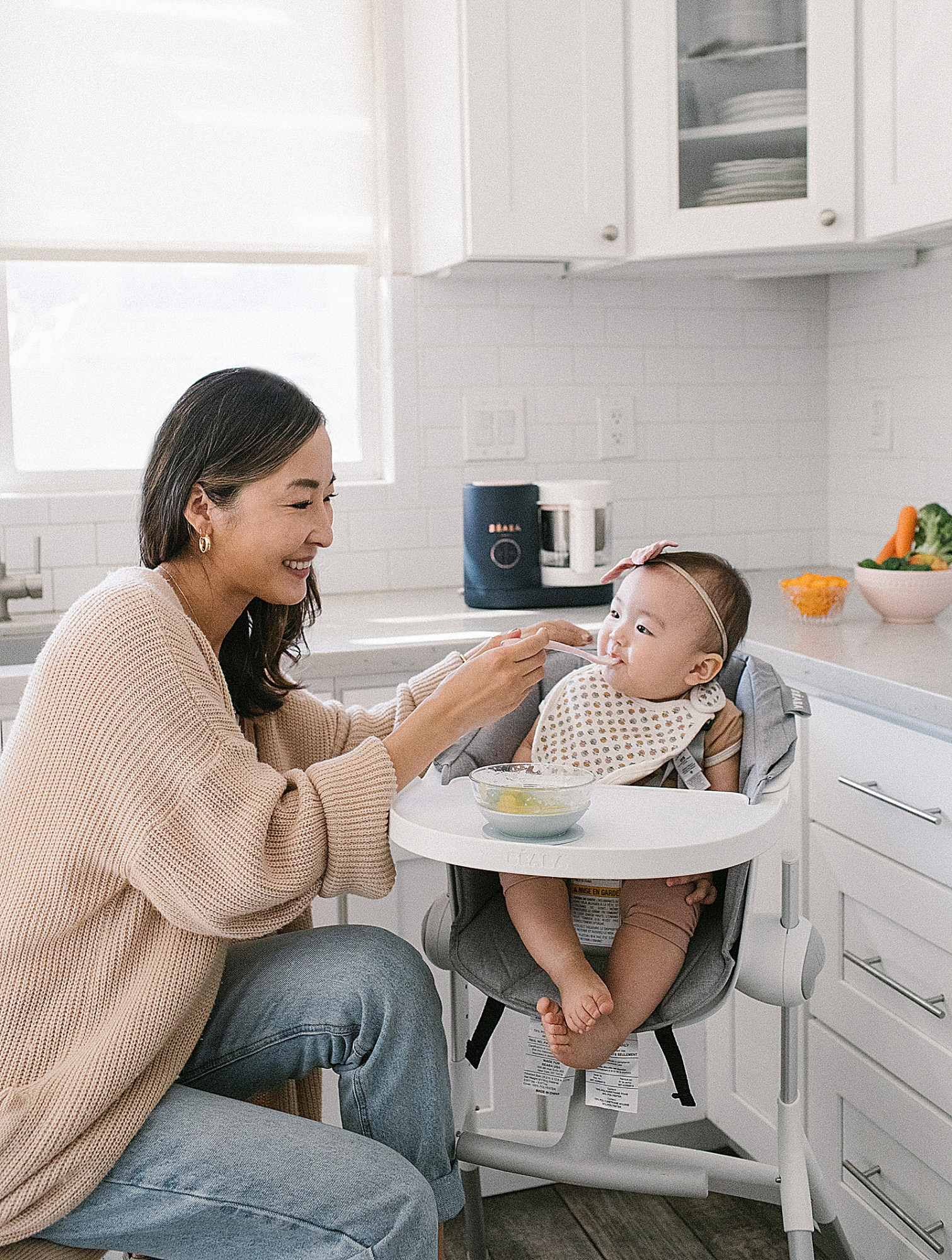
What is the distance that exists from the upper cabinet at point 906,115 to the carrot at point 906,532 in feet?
1.69

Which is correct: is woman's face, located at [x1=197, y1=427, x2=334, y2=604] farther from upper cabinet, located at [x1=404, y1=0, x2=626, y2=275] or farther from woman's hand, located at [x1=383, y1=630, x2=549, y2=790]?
upper cabinet, located at [x1=404, y1=0, x2=626, y2=275]

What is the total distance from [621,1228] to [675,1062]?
0.90 m

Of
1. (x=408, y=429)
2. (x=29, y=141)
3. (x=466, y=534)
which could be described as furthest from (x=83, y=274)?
(x=466, y=534)

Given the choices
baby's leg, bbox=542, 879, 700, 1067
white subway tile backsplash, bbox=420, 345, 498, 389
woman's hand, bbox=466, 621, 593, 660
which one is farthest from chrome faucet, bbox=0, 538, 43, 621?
baby's leg, bbox=542, 879, 700, 1067

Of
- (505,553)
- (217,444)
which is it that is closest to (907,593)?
(505,553)

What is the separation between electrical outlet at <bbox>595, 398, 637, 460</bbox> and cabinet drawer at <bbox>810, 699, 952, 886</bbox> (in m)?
1.16

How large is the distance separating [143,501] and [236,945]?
1.86 ft

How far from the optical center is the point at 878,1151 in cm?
192

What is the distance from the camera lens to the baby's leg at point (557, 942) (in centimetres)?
143

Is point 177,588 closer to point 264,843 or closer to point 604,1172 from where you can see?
point 264,843

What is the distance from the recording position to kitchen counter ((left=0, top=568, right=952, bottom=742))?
180 cm

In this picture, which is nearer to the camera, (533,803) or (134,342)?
(533,803)

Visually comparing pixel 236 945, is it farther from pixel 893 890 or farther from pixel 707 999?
pixel 893 890

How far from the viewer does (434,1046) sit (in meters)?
1.46
